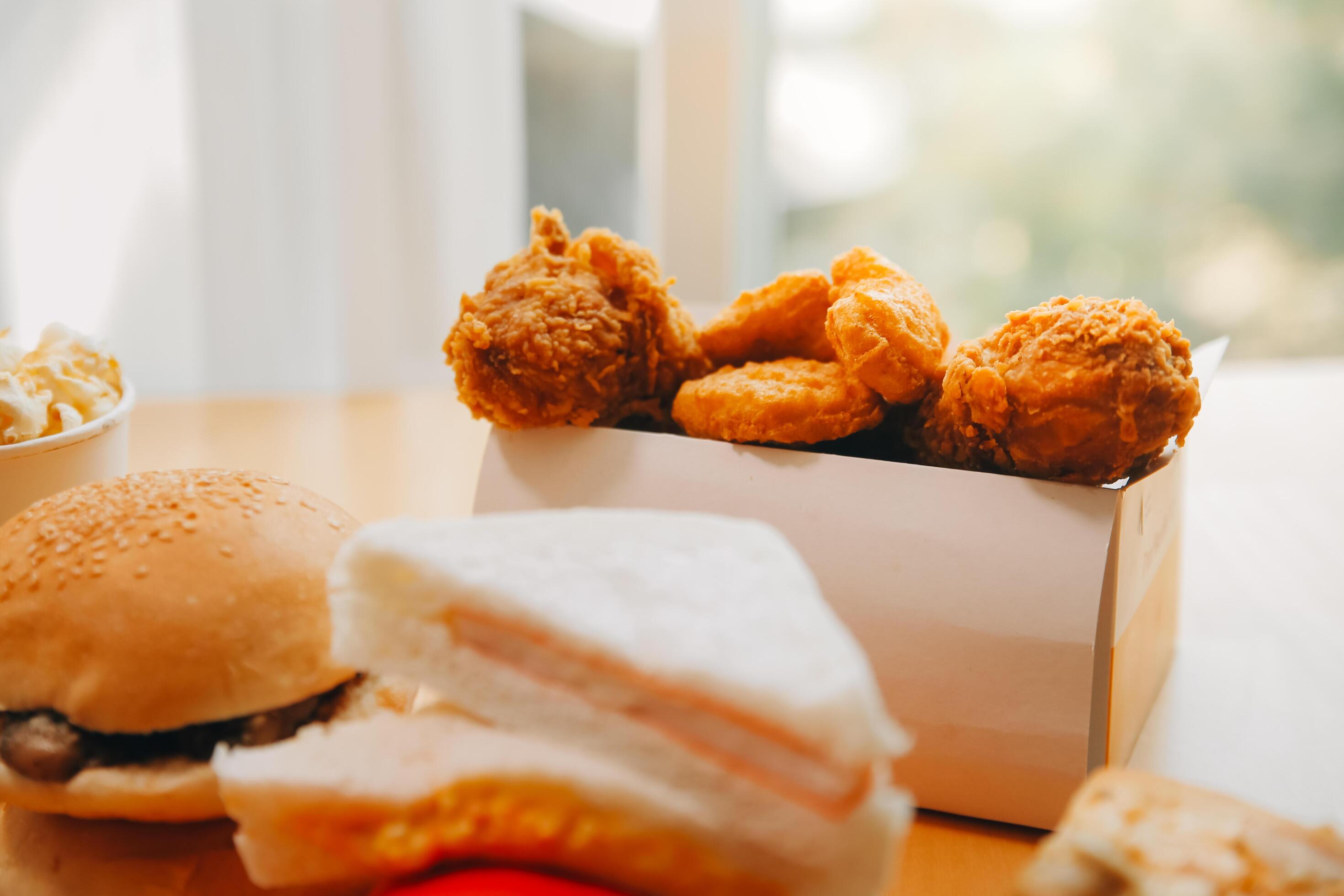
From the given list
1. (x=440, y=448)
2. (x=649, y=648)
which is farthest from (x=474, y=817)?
(x=440, y=448)

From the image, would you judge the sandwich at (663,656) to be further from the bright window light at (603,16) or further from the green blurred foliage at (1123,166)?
the green blurred foliage at (1123,166)

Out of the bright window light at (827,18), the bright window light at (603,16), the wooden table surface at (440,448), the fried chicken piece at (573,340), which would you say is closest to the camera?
the fried chicken piece at (573,340)

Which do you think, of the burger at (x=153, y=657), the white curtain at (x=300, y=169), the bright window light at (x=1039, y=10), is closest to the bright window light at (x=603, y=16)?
the white curtain at (x=300, y=169)

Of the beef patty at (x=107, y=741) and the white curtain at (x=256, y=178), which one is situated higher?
the white curtain at (x=256, y=178)

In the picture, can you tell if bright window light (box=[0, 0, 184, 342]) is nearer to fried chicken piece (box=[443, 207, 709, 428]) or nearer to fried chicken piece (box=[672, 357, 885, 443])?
fried chicken piece (box=[443, 207, 709, 428])

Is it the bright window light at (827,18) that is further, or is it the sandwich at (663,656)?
the bright window light at (827,18)

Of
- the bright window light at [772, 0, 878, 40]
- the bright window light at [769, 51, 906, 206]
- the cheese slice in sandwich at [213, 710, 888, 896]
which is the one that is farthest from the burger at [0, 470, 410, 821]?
the bright window light at [772, 0, 878, 40]

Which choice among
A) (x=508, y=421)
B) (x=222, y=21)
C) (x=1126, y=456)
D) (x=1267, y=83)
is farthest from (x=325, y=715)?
(x=1267, y=83)
